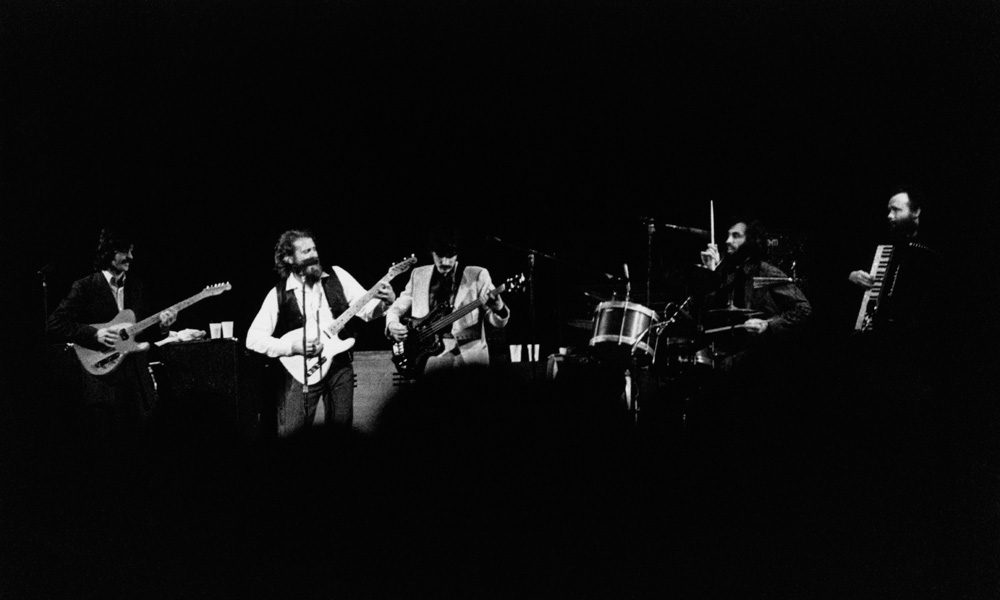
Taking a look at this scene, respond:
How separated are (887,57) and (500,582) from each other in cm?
414

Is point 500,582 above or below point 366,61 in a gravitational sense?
below

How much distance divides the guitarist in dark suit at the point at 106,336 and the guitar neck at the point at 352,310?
5.10 feet

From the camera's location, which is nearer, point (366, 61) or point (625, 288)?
point (366, 61)

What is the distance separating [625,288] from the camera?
19.4 feet

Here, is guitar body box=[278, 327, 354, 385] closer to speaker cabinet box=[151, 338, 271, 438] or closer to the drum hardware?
speaker cabinet box=[151, 338, 271, 438]

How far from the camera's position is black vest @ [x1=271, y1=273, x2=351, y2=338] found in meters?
4.45

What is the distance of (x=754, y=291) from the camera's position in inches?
206

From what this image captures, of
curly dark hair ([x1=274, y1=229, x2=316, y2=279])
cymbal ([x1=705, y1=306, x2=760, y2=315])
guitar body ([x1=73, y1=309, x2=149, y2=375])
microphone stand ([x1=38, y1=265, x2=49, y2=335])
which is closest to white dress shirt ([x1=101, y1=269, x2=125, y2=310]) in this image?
guitar body ([x1=73, y1=309, x2=149, y2=375])

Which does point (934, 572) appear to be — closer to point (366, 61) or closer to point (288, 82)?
point (366, 61)

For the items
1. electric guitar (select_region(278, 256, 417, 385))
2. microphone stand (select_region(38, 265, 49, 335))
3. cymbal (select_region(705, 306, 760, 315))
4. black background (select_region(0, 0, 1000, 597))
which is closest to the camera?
black background (select_region(0, 0, 1000, 597))

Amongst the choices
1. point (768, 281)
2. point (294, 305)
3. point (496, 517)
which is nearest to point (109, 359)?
point (294, 305)

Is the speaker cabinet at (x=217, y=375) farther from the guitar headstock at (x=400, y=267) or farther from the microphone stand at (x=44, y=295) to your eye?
the guitar headstock at (x=400, y=267)

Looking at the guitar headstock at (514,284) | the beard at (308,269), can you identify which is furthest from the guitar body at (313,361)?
the guitar headstock at (514,284)

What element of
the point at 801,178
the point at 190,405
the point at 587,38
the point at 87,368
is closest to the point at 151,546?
the point at 190,405
